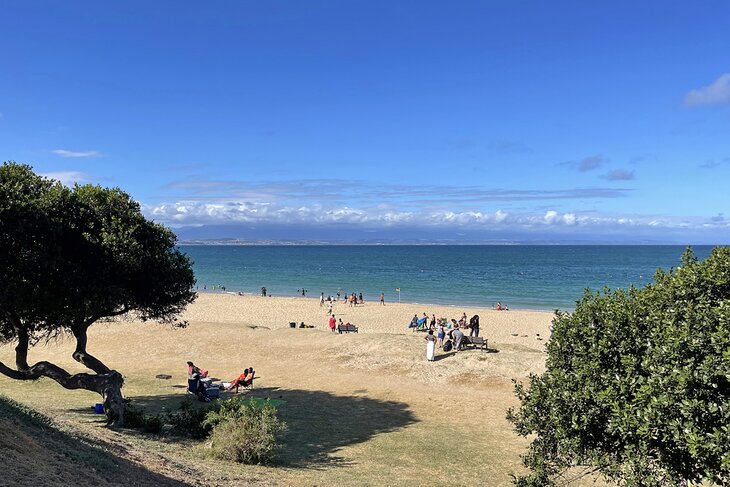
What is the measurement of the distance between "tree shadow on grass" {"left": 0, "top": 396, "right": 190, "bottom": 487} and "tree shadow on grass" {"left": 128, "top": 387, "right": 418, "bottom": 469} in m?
3.75

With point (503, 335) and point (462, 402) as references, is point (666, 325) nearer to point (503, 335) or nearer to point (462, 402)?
point (462, 402)

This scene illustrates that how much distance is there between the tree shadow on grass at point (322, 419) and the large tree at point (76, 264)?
13.6 ft

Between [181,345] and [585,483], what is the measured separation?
23301 millimetres

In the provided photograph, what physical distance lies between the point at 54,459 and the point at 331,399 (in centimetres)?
1218

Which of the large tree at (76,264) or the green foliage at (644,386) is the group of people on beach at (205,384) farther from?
the green foliage at (644,386)

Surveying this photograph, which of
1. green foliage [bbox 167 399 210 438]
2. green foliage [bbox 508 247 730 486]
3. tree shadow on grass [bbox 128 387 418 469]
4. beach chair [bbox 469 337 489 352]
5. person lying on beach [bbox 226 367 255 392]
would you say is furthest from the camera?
beach chair [bbox 469 337 489 352]

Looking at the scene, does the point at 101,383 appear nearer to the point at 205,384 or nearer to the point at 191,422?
the point at 191,422

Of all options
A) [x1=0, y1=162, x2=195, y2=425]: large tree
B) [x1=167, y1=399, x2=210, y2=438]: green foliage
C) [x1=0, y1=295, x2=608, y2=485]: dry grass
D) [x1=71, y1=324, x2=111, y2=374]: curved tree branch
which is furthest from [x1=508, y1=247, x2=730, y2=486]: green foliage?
[x1=71, y1=324, x2=111, y2=374]: curved tree branch

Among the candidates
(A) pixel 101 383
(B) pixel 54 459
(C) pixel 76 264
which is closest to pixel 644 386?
(B) pixel 54 459

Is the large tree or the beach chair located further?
the beach chair

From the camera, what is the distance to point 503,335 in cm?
3759

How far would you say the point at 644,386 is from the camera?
6770 millimetres

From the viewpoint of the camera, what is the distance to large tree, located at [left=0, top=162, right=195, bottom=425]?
13.6 m

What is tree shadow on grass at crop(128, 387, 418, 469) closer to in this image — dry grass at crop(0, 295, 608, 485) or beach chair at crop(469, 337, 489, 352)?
dry grass at crop(0, 295, 608, 485)
